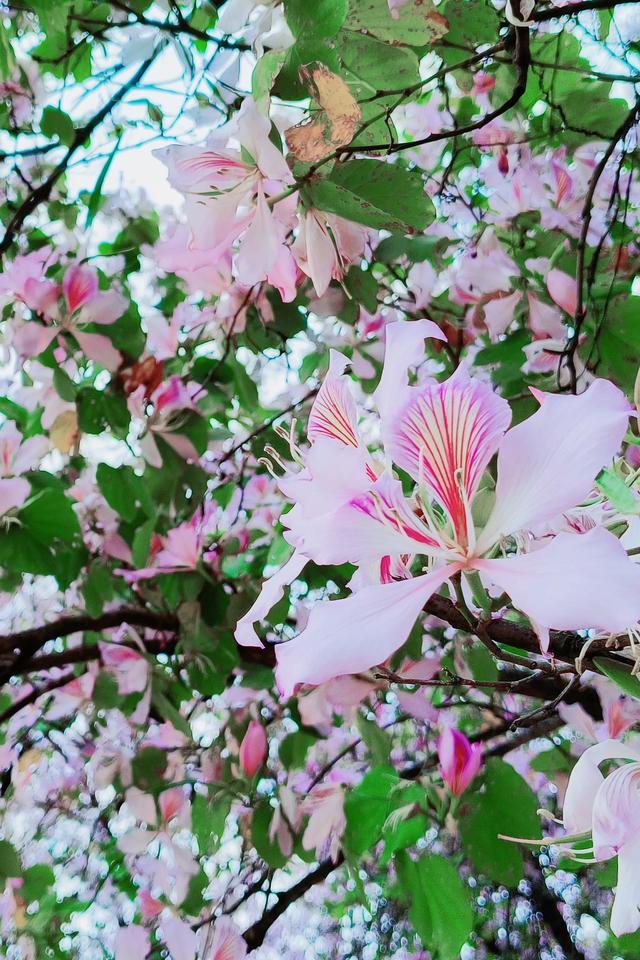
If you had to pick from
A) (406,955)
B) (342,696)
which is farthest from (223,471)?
(406,955)

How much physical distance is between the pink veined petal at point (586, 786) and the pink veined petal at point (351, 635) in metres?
0.14

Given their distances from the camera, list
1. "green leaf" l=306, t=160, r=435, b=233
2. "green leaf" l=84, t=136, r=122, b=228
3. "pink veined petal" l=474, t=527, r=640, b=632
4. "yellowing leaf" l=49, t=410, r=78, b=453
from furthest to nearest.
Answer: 1. "yellowing leaf" l=49, t=410, r=78, b=453
2. "green leaf" l=84, t=136, r=122, b=228
3. "green leaf" l=306, t=160, r=435, b=233
4. "pink veined petal" l=474, t=527, r=640, b=632

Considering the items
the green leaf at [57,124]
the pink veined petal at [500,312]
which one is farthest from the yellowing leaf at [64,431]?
the pink veined petal at [500,312]

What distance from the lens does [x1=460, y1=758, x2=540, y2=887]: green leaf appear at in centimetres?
89

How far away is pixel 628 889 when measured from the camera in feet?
1.17

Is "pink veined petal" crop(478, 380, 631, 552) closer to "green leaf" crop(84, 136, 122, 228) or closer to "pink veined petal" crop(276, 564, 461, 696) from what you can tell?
"pink veined petal" crop(276, 564, 461, 696)

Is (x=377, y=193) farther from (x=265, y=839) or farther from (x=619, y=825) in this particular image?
(x=265, y=839)

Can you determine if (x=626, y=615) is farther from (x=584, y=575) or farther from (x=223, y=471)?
(x=223, y=471)

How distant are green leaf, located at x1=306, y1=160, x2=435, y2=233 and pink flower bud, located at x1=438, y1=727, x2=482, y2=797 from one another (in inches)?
21.8

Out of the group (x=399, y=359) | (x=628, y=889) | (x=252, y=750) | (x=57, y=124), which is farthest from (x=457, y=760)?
(x=57, y=124)

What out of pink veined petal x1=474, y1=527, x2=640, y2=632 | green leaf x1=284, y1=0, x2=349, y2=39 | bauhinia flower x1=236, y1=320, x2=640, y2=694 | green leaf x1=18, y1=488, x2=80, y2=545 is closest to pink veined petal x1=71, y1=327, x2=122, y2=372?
green leaf x1=18, y1=488, x2=80, y2=545

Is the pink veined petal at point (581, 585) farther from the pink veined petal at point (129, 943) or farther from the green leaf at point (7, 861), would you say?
the green leaf at point (7, 861)

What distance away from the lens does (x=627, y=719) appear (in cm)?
67

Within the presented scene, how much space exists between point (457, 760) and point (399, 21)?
69cm
